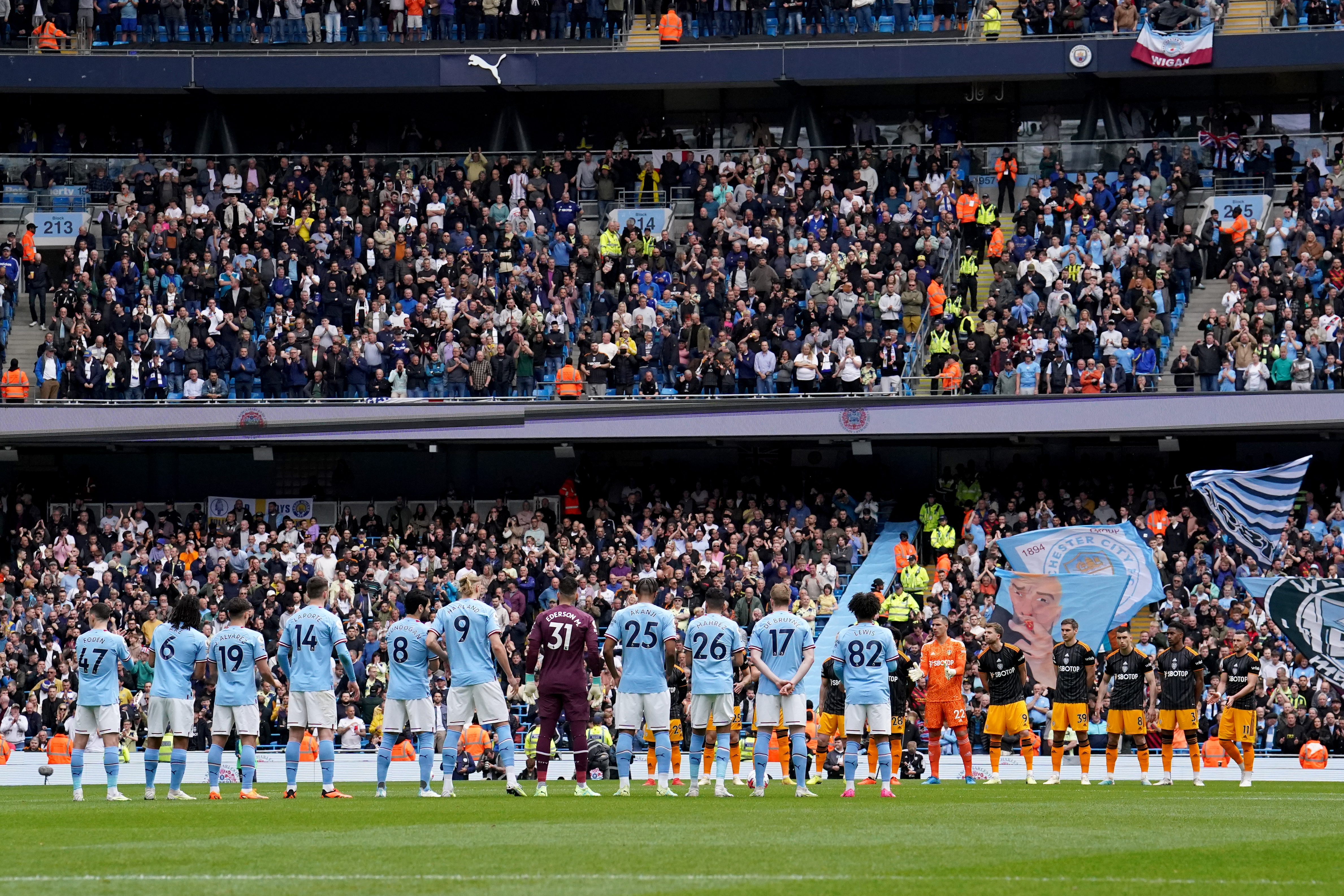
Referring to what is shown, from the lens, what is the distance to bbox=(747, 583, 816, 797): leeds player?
17.0 m

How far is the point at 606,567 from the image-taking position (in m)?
32.5

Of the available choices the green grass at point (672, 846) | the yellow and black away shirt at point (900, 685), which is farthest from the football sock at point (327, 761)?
A: the yellow and black away shirt at point (900, 685)

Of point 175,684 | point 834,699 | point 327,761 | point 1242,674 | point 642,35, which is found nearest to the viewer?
point 327,761

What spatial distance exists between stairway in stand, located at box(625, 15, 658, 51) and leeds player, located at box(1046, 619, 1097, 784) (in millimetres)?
24779

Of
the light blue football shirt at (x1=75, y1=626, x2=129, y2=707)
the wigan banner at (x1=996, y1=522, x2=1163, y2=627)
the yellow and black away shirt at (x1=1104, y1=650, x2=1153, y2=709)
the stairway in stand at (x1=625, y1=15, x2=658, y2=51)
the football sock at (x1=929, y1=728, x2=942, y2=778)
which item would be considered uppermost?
the stairway in stand at (x1=625, y1=15, x2=658, y2=51)

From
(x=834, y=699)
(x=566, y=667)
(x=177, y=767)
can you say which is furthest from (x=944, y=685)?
(x=177, y=767)

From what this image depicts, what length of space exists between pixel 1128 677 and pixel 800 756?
233 inches

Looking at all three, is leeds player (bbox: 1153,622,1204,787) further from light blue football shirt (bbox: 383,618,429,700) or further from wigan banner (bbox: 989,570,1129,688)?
light blue football shirt (bbox: 383,618,429,700)

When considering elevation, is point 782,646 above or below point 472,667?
above

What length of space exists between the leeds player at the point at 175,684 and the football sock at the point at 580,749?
12.8 ft

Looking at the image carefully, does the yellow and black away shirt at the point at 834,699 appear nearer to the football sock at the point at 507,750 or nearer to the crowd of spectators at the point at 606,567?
the crowd of spectators at the point at 606,567

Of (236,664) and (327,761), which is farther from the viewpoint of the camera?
(236,664)

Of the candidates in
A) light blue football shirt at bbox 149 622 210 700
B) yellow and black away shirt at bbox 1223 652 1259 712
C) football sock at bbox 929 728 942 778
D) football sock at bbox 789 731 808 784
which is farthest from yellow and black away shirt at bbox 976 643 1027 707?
light blue football shirt at bbox 149 622 210 700

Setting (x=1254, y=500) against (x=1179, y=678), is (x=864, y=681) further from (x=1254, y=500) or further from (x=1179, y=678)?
(x=1254, y=500)
